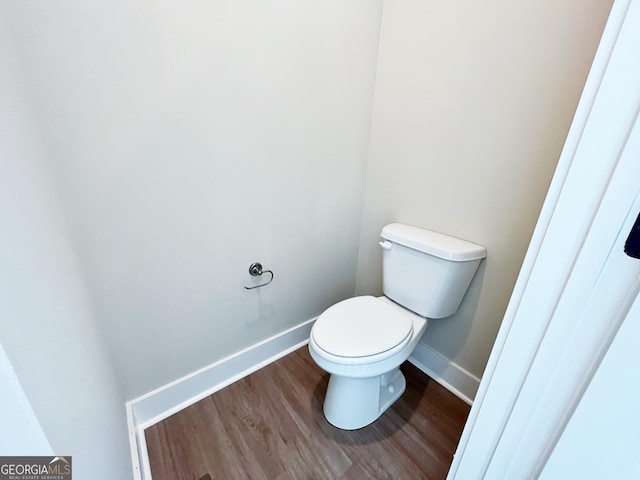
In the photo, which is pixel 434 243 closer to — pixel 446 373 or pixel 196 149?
pixel 446 373

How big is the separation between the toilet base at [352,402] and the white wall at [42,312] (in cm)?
75

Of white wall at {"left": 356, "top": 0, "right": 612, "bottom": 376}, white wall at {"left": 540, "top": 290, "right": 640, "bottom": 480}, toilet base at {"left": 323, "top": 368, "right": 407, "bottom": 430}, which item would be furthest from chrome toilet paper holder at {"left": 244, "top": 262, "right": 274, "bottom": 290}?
white wall at {"left": 540, "top": 290, "right": 640, "bottom": 480}

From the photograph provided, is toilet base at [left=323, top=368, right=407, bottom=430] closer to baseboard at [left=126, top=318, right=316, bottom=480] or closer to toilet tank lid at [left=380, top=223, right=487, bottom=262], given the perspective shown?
baseboard at [left=126, top=318, right=316, bottom=480]

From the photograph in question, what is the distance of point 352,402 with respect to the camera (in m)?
1.15

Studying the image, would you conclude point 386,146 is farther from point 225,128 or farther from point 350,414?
point 350,414

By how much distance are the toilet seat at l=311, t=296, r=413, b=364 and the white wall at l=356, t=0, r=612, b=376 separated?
1.26 feet

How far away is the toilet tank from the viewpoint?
3.66 ft

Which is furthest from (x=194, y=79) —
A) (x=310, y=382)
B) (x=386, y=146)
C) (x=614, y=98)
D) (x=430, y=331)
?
(x=430, y=331)

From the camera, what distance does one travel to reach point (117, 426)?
0.84 meters

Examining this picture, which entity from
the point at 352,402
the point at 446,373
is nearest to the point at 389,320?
the point at 352,402

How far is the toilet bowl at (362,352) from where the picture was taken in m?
1.00

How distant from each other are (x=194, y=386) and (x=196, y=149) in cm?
107

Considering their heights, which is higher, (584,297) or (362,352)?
(584,297)

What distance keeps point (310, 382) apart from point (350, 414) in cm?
30
